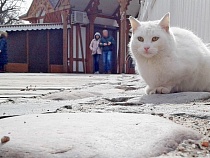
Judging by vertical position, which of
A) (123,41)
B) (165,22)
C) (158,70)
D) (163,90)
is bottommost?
(163,90)

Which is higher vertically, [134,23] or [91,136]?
[134,23]

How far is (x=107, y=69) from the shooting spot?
12.2 meters

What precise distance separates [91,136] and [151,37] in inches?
74.3

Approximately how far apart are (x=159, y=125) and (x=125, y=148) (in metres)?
0.28

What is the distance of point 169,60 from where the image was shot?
2.63 meters

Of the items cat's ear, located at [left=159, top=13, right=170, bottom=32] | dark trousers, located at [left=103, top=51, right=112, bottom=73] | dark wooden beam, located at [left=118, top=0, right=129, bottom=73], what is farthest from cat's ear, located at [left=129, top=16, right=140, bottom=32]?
dark wooden beam, located at [left=118, top=0, right=129, bottom=73]

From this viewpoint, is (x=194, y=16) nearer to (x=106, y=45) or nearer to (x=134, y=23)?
(x=134, y=23)

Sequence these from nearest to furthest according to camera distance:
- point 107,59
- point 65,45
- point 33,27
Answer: point 107,59
point 65,45
point 33,27

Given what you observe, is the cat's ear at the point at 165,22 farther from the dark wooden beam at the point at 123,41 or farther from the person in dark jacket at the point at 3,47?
the person in dark jacket at the point at 3,47

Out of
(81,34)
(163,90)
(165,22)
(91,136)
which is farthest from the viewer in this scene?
(81,34)

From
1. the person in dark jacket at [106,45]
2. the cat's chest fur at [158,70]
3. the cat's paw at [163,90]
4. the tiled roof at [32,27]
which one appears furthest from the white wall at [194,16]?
the tiled roof at [32,27]

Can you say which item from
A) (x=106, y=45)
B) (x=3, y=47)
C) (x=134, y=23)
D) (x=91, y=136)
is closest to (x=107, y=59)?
(x=106, y=45)

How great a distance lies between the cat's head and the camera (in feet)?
8.96

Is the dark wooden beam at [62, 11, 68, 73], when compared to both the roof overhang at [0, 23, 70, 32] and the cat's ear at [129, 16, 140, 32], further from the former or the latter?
the cat's ear at [129, 16, 140, 32]
